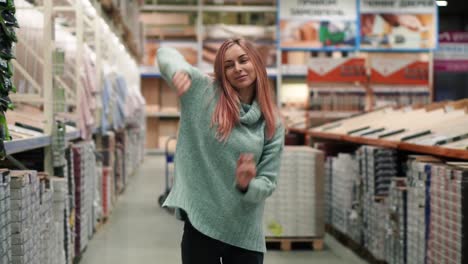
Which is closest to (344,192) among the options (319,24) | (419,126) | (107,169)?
(419,126)

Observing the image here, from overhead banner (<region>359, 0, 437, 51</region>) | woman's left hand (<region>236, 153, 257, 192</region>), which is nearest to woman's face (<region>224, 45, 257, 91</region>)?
woman's left hand (<region>236, 153, 257, 192</region>)

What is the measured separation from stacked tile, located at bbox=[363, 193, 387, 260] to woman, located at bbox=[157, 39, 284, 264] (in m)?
3.14

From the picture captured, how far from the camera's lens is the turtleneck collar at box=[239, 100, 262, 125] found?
102 inches

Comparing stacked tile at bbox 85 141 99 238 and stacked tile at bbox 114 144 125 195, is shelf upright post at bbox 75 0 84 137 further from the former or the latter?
stacked tile at bbox 114 144 125 195

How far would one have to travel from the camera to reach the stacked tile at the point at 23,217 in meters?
3.29

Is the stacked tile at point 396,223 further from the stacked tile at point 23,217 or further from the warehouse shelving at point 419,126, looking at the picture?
the stacked tile at point 23,217

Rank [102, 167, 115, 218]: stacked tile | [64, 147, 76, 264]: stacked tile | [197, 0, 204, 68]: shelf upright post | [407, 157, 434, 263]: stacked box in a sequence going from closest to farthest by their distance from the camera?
[407, 157, 434, 263]: stacked box
[64, 147, 76, 264]: stacked tile
[102, 167, 115, 218]: stacked tile
[197, 0, 204, 68]: shelf upright post

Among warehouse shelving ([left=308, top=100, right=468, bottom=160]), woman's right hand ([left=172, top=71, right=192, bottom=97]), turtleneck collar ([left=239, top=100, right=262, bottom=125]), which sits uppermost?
woman's right hand ([left=172, top=71, right=192, bottom=97])

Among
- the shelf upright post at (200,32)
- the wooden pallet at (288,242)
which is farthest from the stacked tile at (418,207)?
the shelf upright post at (200,32)

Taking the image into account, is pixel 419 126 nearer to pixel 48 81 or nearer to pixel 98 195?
pixel 48 81

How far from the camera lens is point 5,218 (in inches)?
118

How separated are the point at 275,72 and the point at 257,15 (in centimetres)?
233

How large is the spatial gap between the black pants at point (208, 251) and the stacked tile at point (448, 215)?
1.67m

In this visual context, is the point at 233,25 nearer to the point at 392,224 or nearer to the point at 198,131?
the point at 392,224
